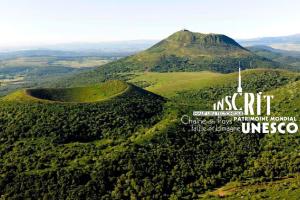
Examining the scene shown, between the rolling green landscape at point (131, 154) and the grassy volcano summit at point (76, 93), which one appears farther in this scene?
the grassy volcano summit at point (76, 93)

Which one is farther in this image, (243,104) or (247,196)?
(243,104)

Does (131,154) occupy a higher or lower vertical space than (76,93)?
lower

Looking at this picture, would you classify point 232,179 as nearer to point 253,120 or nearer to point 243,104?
point 253,120

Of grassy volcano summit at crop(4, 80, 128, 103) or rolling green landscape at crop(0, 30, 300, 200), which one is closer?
rolling green landscape at crop(0, 30, 300, 200)

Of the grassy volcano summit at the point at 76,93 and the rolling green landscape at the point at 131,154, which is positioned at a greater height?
the grassy volcano summit at the point at 76,93

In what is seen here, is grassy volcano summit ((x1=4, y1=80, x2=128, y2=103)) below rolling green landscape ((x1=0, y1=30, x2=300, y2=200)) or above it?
above

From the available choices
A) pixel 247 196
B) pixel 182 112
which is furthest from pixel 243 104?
pixel 247 196

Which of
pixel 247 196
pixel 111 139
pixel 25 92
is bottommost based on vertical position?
pixel 247 196

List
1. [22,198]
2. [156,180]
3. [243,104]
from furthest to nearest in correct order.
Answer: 1. [243,104]
2. [156,180]
3. [22,198]
